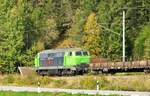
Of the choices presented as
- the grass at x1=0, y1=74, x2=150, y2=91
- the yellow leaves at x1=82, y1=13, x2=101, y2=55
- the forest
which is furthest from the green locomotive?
the yellow leaves at x1=82, y1=13, x2=101, y2=55

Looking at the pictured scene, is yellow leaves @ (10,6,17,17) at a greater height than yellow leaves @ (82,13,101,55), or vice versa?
yellow leaves @ (10,6,17,17)

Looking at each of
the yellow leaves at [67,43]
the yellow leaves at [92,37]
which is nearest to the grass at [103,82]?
the yellow leaves at [92,37]

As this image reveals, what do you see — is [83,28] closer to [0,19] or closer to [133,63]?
[0,19]

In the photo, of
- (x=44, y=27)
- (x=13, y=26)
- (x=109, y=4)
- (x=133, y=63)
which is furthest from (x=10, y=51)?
(x=133, y=63)

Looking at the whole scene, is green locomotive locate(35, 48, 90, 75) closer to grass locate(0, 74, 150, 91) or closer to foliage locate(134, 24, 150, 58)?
grass locate(0, 74, 150, 91)

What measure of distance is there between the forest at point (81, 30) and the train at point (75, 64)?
13.4 meters

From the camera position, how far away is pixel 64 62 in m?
57.0

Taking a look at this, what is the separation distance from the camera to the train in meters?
52.0

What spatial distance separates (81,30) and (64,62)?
22829 millimetres

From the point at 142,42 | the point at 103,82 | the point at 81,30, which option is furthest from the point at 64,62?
the point at 81,30

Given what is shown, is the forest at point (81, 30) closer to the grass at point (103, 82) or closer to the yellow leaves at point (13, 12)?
the yellow leaves at point (13, 12)

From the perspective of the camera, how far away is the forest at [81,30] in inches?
2931

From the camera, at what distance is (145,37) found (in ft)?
240

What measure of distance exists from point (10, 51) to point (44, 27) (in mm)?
10656
